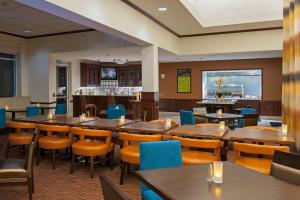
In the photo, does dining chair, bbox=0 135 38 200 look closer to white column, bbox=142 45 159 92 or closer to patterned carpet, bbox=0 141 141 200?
patterned carpet, bbox=0 141 141 200

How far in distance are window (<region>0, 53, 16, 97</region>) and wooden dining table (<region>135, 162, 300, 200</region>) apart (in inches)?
314

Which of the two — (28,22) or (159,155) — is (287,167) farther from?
(28,22)

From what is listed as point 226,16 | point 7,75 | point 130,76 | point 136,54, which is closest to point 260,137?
point 226,16

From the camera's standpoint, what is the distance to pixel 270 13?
7219mm

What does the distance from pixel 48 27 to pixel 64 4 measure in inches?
165

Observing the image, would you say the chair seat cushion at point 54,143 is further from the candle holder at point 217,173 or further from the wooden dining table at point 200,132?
the candle holder at point 217,173

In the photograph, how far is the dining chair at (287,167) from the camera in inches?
77.2

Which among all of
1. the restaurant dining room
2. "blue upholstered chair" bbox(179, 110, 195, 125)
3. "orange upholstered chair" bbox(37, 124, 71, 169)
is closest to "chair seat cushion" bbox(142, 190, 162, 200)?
the restaurant dining room

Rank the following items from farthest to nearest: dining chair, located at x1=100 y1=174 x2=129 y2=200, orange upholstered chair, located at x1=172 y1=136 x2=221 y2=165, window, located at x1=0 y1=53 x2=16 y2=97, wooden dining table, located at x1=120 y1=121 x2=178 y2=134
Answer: window, located at x1=0 y1=53 x2=16 y2=97, wooden dining table, located at x1=120 y1=121 x2=178 y2=134, orange upholstered chair, located at x1=172 y1=136 x2=221 y2=165, dining chair, located at x1=100 y1=174 x2=129 y2=200

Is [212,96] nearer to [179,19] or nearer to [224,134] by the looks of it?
[179,19]

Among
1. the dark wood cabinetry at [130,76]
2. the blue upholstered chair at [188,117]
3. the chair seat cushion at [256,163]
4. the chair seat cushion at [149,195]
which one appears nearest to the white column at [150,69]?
the blue upholstered chair at [188,117]

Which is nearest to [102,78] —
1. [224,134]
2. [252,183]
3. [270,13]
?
[270,13]

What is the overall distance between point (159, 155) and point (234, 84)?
10.8 meters

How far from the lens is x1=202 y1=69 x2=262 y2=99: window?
11958mm
